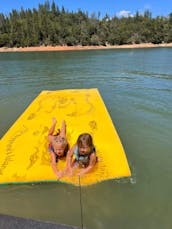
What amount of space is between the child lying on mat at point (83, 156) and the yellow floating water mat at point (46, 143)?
10cm

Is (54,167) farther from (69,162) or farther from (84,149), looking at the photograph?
(84,149)

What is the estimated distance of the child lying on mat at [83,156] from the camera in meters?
2.77

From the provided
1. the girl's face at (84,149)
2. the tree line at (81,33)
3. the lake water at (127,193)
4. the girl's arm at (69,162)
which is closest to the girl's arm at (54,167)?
the girl's arm at (69,162)

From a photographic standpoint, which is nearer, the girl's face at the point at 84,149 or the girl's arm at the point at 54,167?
the girl's face at the point at 84,149

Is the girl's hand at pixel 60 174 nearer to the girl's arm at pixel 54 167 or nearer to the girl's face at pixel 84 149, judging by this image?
the girl's arm at pixel 54 167

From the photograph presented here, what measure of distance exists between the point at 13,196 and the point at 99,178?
1249mm

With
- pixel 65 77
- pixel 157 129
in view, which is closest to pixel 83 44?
pixel 65 77

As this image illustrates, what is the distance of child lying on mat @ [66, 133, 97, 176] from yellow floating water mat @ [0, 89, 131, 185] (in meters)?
0.10

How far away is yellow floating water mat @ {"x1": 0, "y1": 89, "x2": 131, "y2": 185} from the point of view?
290 cm

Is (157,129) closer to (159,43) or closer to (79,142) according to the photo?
(79,142)

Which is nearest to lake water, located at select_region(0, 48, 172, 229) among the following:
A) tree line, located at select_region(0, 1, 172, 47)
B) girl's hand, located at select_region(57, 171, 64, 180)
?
girl's hand, located at select_region(57, 171, 64, 180)

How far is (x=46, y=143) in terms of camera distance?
3.61 meters

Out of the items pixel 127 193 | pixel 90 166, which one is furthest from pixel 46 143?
pixel 127 193

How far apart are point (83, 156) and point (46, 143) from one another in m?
0.95
